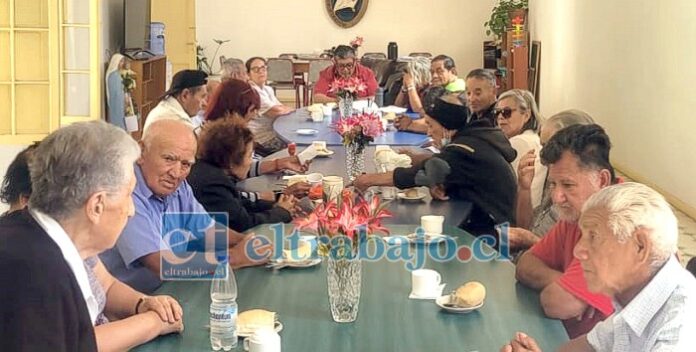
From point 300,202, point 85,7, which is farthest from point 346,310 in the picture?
point 85,7

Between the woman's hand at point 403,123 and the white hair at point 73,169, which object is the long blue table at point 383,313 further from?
the woman's hand at point 403,123

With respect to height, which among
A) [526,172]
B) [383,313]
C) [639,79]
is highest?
[639,79]

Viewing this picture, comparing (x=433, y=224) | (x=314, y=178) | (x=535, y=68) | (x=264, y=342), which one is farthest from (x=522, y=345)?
(x=535, y=68)

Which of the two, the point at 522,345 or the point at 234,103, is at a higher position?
the point at 234,103

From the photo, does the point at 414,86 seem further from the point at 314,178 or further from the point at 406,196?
the point at 406,196

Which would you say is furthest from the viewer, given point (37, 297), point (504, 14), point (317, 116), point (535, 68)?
point (504, 14)

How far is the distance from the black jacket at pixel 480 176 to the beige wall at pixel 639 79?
3180mm

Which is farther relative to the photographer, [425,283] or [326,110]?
[326,110]

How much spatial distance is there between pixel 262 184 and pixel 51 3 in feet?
12.4

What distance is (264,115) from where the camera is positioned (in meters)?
7.65

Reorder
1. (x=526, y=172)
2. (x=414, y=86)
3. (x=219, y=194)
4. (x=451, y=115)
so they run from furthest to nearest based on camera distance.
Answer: (x=414, y=86)
(x=451, y=115)
(x=526, y=172)
(x=219, y=194)

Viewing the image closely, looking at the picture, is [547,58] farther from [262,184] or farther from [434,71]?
[262,184]

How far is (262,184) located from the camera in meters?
4.59

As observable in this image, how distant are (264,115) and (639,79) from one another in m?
3.51
